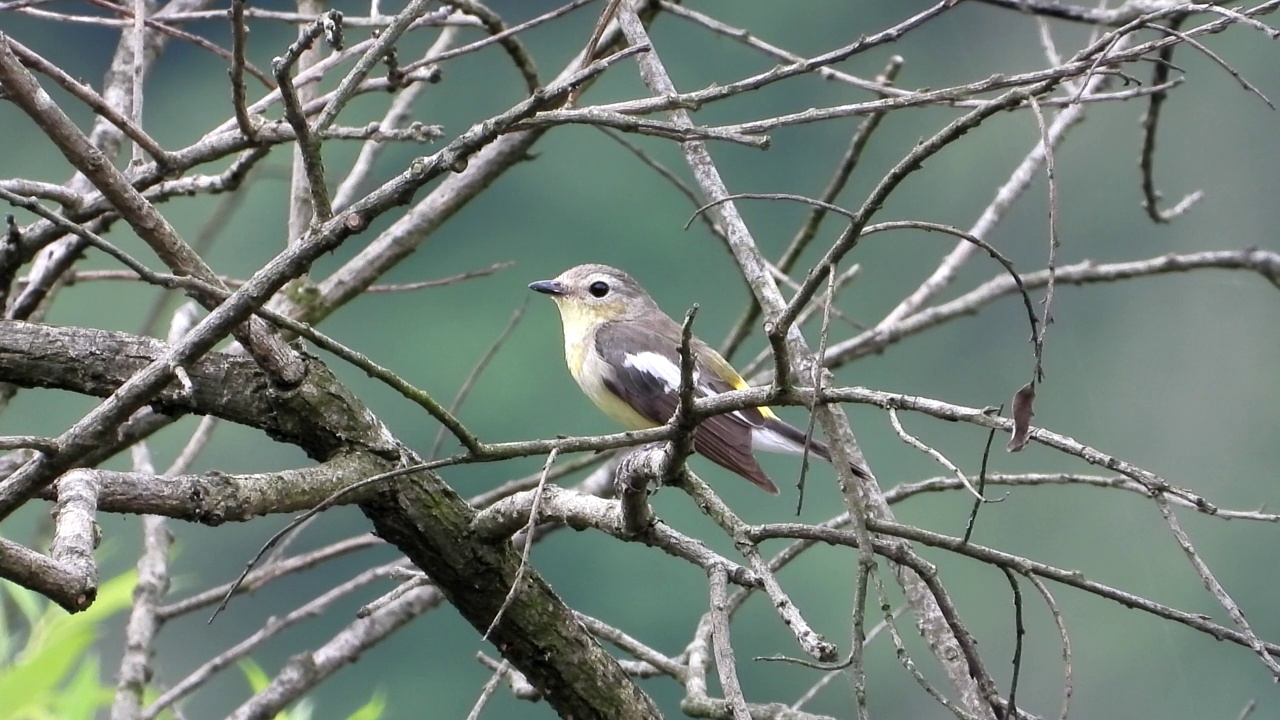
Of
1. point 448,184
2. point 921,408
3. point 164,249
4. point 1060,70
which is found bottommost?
point 921,408

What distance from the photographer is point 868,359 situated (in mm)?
16281

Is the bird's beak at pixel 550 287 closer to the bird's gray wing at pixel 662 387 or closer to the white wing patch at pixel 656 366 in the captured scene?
the bird's gray wing at pixel 662 387

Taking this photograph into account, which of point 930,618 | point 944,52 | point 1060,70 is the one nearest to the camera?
point 1060,70

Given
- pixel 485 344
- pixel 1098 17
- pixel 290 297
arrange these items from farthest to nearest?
pixel 485 344 < pixel 290 297 < pixel 1098 17

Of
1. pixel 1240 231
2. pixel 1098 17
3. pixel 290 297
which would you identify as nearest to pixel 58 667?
pixel 290 297

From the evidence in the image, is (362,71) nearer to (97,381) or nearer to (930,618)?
(97,381)

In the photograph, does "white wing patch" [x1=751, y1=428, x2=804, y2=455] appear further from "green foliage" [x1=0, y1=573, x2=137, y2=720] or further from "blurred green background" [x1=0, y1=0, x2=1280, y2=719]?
"blurred green background" [x1=0, y1=0, x2=1280, y2=719]

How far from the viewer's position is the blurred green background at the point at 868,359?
1446 cm

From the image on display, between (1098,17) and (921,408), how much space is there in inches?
79.1

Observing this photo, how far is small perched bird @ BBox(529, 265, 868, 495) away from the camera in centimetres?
468

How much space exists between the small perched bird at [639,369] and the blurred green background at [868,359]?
7.74 m

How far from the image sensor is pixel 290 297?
3.73m

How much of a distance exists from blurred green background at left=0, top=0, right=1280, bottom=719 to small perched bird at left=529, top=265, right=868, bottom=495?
7.74 m

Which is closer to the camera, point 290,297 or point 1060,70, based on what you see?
point 1060,70
